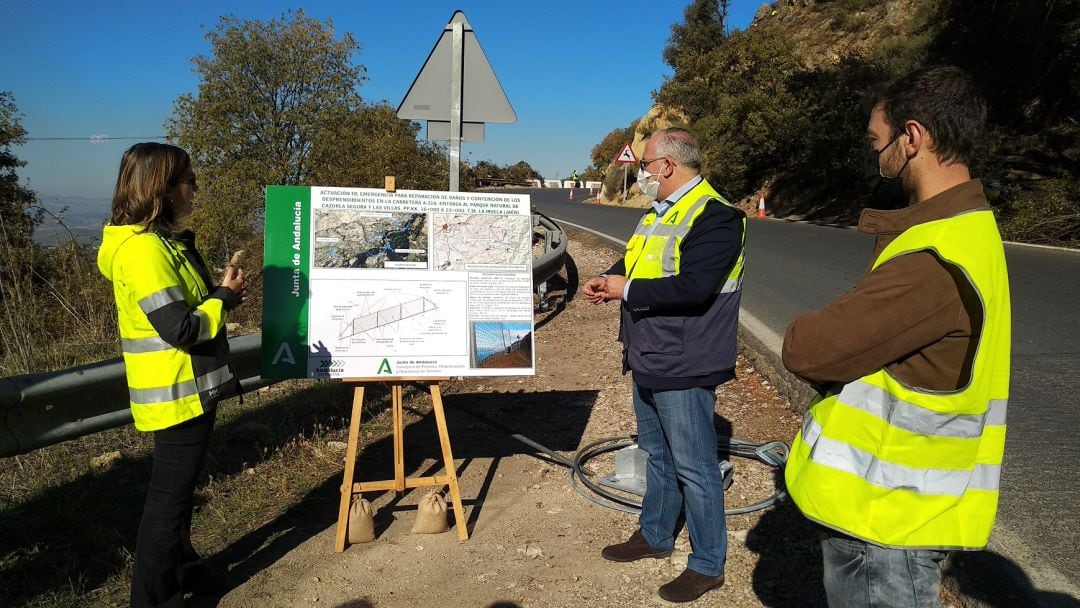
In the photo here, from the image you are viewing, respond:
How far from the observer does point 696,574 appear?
10.4 feet

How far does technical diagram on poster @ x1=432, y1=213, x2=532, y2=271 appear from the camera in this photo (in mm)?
3904

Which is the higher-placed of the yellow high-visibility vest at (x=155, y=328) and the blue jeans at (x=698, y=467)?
the yellow high-visibility vest at (x=155, y=328)

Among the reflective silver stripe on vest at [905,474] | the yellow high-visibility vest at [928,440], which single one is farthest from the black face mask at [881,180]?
the reflective silver stripe on vest at [905,474]

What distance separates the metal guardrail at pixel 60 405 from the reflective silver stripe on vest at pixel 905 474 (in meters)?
3.27

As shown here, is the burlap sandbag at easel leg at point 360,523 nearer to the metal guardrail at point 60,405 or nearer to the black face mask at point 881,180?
the metal guardrail at point 60,405

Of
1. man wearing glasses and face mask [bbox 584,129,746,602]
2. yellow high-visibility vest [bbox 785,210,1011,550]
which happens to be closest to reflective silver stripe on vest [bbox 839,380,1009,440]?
yellow high-visibility vest [bbox 785,210,1011,550]

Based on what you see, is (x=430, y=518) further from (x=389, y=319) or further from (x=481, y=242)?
(x=481, y=242)

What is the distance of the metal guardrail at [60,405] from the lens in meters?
3.08

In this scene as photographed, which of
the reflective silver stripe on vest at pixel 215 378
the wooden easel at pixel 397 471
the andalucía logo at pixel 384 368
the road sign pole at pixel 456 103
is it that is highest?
the road sign pole at pixel 456 103

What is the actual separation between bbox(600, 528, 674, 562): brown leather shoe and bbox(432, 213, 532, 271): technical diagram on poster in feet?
5.14

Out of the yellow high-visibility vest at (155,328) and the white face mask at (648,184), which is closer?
the yellow high-visibility vest at (155,328)

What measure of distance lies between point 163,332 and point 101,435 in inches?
103

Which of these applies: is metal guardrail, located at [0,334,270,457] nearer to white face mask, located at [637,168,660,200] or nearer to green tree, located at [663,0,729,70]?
white face mask, located at [637,168,660,200]

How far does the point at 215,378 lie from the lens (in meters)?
3.08
